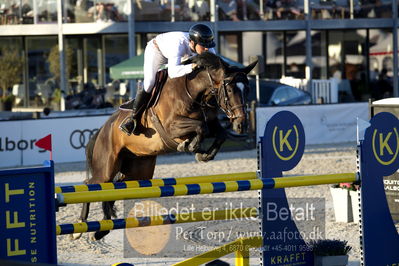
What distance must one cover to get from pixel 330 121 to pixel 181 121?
38.1 feet

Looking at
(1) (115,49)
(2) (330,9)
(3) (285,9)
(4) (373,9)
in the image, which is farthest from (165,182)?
(4) (373,9)

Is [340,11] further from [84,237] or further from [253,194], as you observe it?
[84,237]

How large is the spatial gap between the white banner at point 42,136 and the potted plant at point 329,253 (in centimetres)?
930

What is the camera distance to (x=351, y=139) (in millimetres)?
18469

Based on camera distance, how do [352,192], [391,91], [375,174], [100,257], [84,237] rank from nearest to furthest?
1. [375,174]
2. [100,257]
3. [84,237]
4. [352,192]
5. [391,91]

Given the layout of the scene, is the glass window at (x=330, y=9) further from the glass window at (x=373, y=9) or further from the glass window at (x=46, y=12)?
the glass window at (x=46, y=12)

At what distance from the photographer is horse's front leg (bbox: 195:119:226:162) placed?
6.70 metres

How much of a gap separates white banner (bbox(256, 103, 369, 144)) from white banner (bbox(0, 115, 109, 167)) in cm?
455

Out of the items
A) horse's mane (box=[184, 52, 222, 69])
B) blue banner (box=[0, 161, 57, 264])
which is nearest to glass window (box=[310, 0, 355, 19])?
horse's mane (box=[184, 52, 222, 69])

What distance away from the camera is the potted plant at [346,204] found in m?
9.43

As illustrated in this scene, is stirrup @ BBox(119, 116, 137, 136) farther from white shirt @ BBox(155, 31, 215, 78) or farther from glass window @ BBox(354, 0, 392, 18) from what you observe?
glass window @ BBox(354, 0, 392, 18)

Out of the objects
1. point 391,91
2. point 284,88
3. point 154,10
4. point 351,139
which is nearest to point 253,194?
point 351,139

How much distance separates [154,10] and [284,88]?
5.47 m

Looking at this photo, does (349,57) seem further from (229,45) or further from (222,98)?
(222,98)
